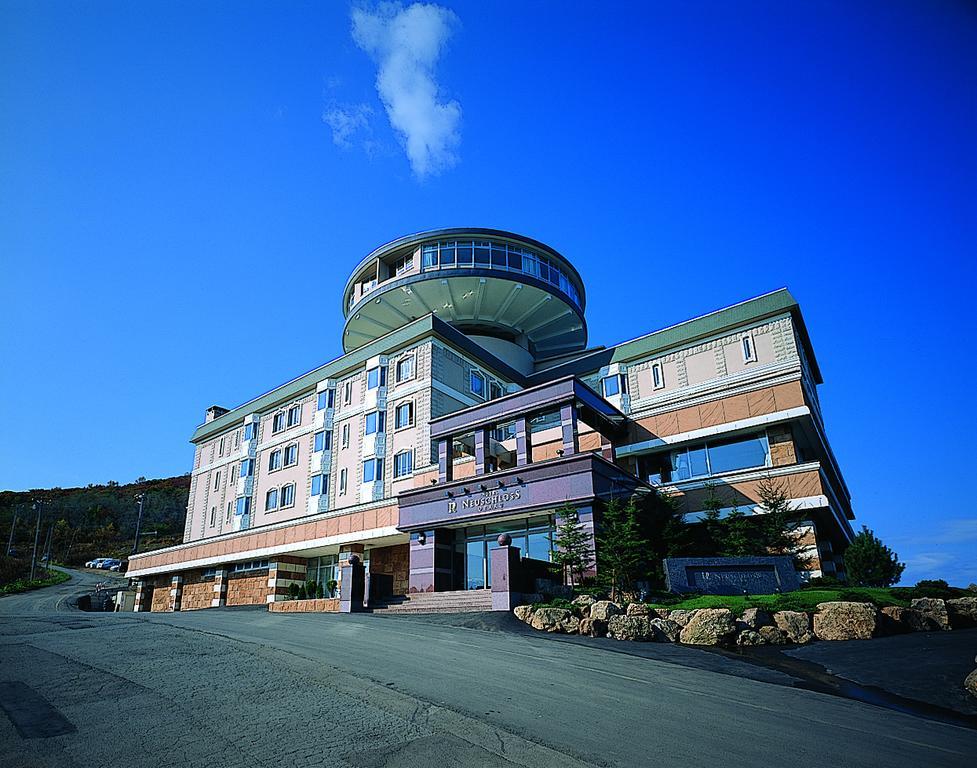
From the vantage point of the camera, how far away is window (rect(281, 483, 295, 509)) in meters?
41.4

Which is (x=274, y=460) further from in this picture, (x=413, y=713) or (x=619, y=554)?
(x=413, y=713)

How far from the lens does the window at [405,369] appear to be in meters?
36.8

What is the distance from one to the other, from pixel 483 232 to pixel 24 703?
1425 inches

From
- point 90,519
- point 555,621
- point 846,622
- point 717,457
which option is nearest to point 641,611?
point 555,621

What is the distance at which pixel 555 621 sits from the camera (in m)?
17.7

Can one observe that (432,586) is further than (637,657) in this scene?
Yes

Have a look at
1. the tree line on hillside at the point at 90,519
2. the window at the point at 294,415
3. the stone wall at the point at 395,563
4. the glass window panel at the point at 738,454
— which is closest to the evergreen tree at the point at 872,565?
the glass window panel at the point at 738,454

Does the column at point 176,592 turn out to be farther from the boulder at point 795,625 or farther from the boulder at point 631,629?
the boulder at point 795,625

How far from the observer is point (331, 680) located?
27.7 ft

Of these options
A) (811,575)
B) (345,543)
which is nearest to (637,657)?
(811,575)

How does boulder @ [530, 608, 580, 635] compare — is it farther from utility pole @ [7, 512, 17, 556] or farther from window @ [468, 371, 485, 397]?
utility pole @ [7, 512, 17, 556]

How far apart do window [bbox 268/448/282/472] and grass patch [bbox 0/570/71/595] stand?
2401 centimetres

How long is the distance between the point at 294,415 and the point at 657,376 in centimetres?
2429

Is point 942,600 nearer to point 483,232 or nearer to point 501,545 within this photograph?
point 501,545
